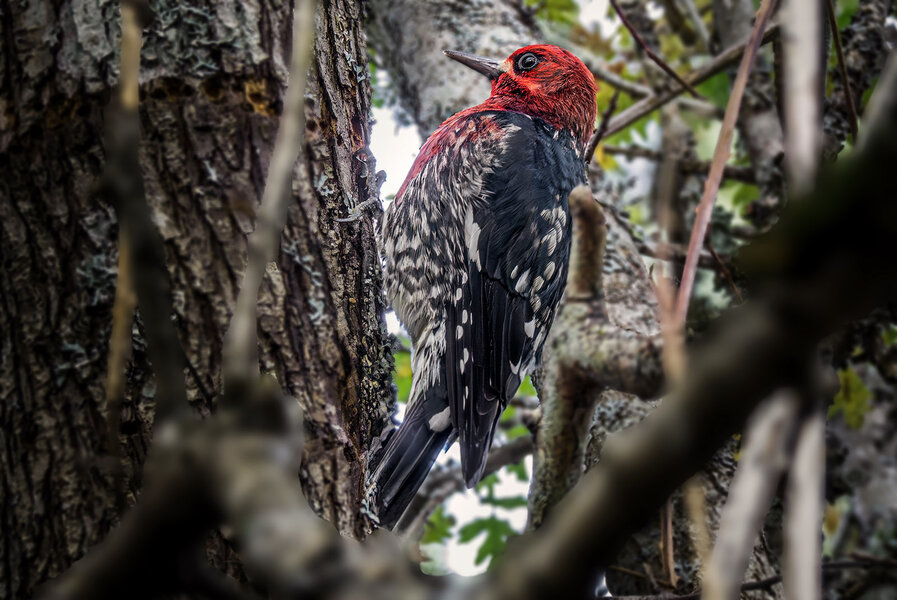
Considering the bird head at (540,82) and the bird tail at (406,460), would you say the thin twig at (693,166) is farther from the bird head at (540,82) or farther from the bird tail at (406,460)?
the bird tail at (406,460)

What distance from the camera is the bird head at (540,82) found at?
3.60 metres

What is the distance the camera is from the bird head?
11.8 feet

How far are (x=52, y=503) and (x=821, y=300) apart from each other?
50.0 inches

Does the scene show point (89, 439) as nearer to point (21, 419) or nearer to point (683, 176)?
point (21, 419)

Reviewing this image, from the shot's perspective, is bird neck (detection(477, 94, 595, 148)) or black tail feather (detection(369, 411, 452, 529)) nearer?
black tail feather (detection(369, 411, 452, 529))

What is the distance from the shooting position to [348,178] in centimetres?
180

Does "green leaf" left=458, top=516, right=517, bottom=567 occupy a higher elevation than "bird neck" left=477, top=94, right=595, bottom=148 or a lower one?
lower

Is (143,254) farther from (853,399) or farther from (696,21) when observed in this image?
(696,21)

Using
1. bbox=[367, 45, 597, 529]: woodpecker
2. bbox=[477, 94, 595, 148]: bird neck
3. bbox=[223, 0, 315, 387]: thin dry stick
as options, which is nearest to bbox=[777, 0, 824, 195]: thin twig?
bbox=[223, 0, 315, 387]: thin dry stick

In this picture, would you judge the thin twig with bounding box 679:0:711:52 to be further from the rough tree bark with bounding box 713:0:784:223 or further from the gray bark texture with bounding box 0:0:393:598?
the gray bark texture with bounding box 0:0:393:598

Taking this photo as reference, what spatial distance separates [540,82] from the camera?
12.0 ft

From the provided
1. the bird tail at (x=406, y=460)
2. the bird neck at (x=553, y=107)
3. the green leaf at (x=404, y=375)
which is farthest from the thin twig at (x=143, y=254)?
the green leaf at (x=404, y=375)

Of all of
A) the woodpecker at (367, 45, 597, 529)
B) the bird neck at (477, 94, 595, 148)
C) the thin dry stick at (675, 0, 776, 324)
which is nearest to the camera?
the thin dry stick at (675, 0, 776, 324)

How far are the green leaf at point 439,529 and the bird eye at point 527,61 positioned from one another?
224 centimetres
